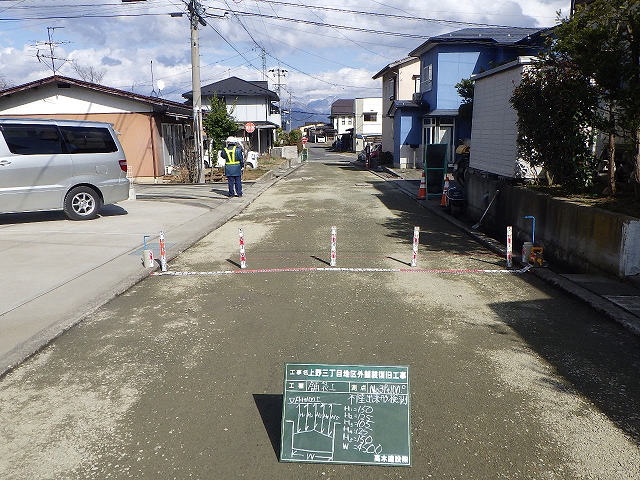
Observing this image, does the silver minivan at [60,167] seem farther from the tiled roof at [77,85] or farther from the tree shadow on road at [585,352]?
the tiled roof at [77,85]

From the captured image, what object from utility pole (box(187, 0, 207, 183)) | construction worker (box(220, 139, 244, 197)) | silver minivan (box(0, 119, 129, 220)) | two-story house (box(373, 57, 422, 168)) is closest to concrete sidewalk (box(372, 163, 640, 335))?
silver minivan (box(0, 119, 129, 220))

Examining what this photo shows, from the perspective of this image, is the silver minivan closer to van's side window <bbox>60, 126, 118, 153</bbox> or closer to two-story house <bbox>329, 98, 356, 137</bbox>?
van's side window <bbox>60, 126, 118, 153</bbox>

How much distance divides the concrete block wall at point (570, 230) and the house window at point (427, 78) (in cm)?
1964

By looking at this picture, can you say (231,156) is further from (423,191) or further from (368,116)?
(368,116)

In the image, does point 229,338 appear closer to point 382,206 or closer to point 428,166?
point 382,206

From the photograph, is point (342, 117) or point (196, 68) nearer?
point (196, 68)

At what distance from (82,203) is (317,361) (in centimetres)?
955

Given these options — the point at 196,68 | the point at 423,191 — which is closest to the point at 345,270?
the point at 423,191

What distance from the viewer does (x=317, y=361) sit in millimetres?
4895

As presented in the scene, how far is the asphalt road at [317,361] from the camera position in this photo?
11.3 feet

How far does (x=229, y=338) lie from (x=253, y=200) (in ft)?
42.7

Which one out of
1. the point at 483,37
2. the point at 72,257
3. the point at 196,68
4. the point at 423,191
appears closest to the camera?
the point at 72,257

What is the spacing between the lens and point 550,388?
14.4ft

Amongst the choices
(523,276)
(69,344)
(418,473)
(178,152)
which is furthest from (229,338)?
(178,152)
